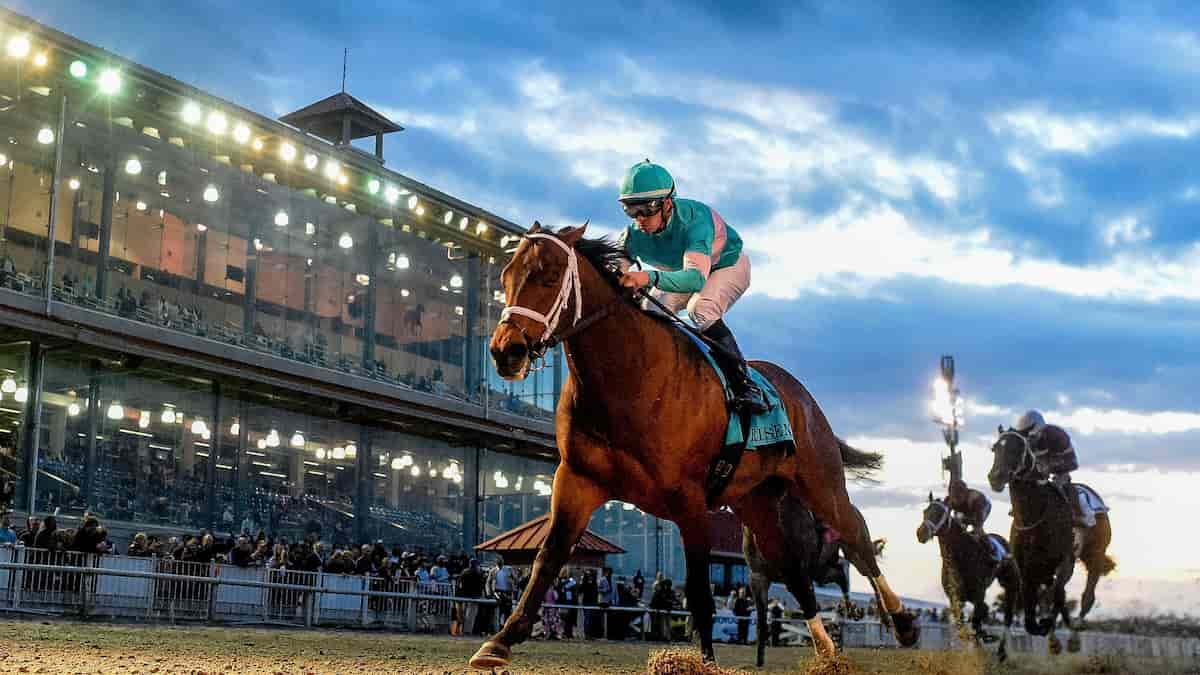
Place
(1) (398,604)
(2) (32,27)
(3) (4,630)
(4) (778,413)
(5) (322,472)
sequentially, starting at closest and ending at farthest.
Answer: (4) (778,413) → (3) (4,630) → (1) (398,604) → (2) (32,27) → (5) (322,472)

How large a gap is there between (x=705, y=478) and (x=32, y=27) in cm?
2335

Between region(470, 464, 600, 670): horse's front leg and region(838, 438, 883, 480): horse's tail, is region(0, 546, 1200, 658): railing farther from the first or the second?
region(470, 464, 600, 670): horse's front leg

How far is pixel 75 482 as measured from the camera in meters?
25.8

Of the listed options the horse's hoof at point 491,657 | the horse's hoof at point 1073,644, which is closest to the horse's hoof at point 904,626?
the horse's hoof at point 491,657

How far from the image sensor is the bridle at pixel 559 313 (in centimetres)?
604

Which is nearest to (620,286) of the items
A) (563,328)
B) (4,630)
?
(563,328)

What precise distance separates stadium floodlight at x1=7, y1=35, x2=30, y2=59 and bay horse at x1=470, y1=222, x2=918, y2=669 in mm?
22450

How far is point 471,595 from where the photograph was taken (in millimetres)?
22188

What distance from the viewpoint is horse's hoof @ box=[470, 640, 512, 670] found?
5910 mm

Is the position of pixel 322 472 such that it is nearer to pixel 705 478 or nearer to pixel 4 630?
pixel 4 630

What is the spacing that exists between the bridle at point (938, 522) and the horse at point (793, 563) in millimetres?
1816

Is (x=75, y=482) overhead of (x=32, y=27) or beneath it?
beneath

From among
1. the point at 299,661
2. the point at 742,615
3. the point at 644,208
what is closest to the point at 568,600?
the point at 742,615

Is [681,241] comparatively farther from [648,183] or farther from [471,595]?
[471,595]
